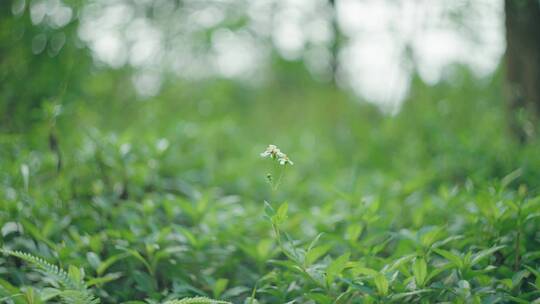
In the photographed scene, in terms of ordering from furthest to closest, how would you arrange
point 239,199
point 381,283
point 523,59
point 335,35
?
point 335,35
point 523,59
point 239,199
point 381,283

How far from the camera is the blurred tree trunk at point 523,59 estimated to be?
11.2ft

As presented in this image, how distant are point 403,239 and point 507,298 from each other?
0.49 metres

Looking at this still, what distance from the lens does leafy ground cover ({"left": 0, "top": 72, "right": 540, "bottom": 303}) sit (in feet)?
5.48

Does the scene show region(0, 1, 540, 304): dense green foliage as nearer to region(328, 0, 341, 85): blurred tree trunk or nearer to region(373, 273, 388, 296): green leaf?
region(373, 273, 388, 296): green leaf

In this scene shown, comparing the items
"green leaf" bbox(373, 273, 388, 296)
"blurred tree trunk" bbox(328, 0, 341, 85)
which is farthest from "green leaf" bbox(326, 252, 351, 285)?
"blurred tree trunk" bbox(328, 0, 341, 85)

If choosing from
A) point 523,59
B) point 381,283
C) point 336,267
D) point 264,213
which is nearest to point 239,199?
point 264,213

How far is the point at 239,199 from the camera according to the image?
2.66 meters

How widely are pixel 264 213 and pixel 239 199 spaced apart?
0.87 meters

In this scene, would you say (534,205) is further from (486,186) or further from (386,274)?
(386,274)

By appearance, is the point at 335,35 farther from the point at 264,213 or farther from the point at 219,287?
the point at 219,287

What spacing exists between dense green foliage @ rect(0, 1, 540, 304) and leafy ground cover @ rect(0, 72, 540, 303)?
11 millimetres

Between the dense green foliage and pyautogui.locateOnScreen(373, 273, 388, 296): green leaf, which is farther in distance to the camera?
the dense green foliage

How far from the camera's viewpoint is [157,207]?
2.44m

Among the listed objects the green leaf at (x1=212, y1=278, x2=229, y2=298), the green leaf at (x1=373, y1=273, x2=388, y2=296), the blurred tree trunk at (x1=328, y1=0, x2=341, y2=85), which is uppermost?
the blurred tree trunk at (x1=328, y1=0, x2=341, y2=85)
